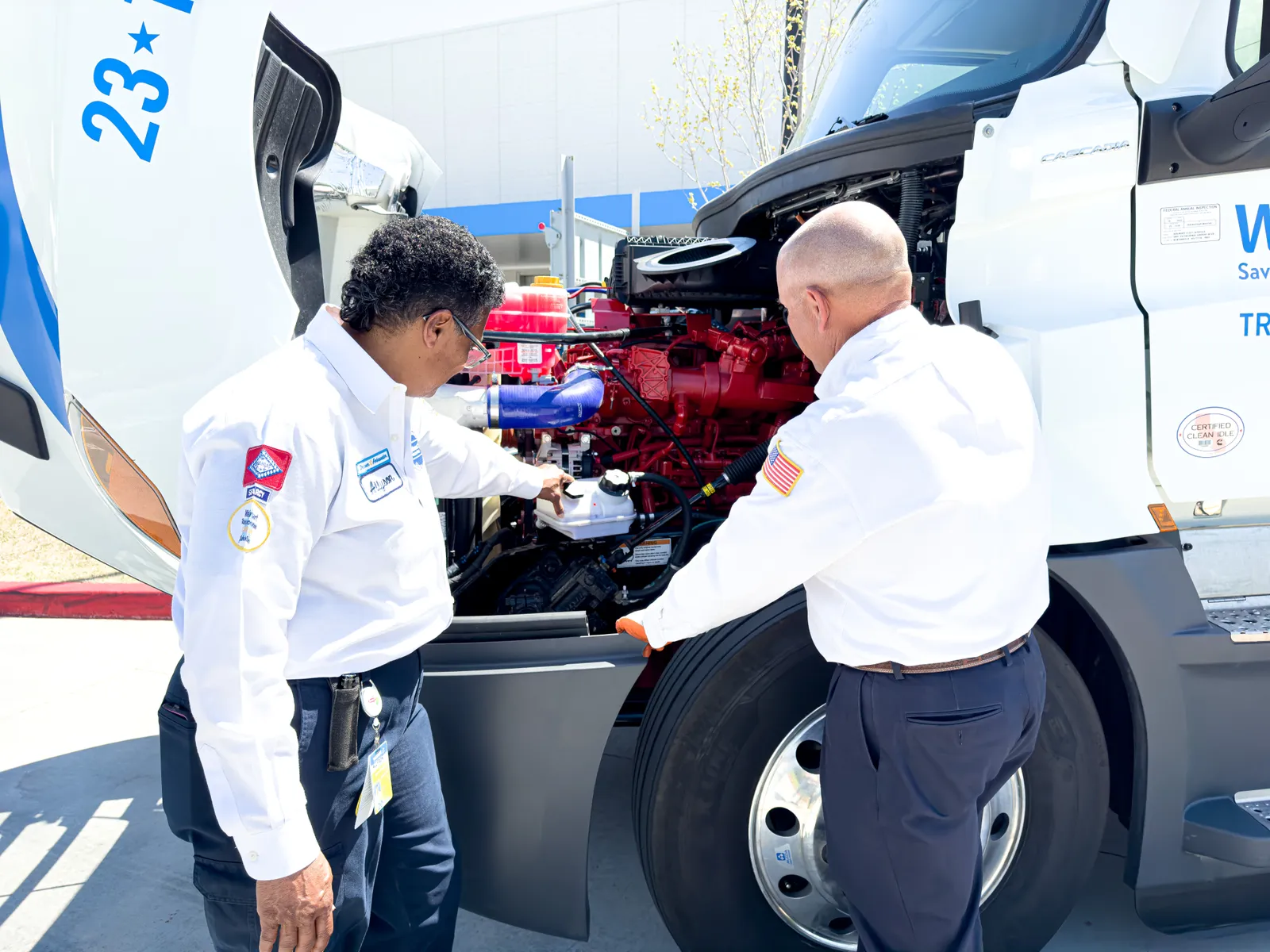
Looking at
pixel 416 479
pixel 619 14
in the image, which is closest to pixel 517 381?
pixel 416 479

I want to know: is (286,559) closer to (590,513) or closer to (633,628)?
(633,628)

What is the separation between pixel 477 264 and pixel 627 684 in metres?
1.02

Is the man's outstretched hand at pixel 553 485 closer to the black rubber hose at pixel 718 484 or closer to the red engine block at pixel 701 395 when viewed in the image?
the black rubber hose at pixel 718 484

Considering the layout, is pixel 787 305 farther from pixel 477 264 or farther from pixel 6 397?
pixel 6 397

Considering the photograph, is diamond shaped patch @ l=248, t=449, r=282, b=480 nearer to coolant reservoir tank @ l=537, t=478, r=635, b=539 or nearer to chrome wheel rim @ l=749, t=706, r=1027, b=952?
coolant reservoir tank @ l=537, t=478, r=635, b=539

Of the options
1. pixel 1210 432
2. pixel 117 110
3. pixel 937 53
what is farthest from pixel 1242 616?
pixel 117 110

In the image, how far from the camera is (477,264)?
167cm

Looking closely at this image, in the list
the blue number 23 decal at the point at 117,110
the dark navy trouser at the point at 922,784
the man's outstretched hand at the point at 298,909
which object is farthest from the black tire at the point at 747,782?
the blue number 23 decal at the point at 117,110

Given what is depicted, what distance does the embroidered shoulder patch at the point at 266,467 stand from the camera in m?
1.39

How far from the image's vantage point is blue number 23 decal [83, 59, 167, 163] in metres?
1.77

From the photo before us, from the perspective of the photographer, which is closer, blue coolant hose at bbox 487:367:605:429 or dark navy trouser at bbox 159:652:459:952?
dark navy trouser at bbox 159:652:459:952

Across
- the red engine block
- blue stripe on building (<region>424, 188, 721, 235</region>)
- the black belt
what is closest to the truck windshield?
the red engine block

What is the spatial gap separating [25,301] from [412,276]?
35.9 inches

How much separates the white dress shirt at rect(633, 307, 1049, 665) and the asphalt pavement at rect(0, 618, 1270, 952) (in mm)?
1506
